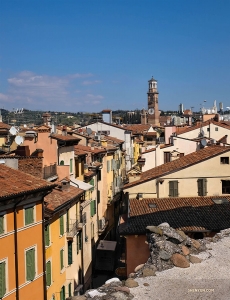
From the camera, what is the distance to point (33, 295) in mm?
19125

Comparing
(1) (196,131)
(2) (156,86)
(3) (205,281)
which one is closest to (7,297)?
(3) (205,281)

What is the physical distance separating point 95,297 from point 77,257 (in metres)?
19.8

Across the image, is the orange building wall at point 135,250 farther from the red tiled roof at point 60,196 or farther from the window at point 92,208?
the window at point 92,208

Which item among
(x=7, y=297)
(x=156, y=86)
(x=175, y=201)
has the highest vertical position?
(x=156, y=86)

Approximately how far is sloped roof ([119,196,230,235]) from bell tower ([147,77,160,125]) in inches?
4839

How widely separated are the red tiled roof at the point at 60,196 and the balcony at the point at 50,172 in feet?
3.67

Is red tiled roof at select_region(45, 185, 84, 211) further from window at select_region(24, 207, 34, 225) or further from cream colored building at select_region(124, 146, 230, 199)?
cream colored building at select_region(124, 146, 230, 199)

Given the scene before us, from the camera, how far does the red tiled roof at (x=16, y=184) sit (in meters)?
17.2

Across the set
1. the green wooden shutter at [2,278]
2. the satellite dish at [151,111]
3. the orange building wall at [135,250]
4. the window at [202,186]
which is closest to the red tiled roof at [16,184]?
the green wooden shutter at [2,278]

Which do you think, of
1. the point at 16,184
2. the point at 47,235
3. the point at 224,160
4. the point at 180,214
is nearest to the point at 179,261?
the point at 16,184

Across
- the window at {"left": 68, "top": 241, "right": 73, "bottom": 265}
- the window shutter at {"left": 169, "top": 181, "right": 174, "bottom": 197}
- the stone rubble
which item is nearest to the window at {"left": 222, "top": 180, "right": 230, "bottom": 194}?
the window shutter at {"left": 169, "top": 181, "right": 174, "bottom": 197}

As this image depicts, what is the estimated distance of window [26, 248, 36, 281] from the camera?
61.6 feet

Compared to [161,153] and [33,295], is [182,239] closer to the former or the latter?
[33,295]

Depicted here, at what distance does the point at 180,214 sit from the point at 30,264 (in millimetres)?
9014
